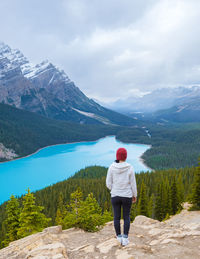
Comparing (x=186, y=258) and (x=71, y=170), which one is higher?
(x=186, y=258)

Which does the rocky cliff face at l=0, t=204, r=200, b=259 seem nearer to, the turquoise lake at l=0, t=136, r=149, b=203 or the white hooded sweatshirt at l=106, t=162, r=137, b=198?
the white hooded sweatshirt at l=106, t=162, r=137, b=198

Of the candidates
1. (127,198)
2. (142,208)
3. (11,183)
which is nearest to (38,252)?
(127,198)

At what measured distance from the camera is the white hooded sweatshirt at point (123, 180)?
8008 millimetres

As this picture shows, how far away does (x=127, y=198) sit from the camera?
812 centimetres

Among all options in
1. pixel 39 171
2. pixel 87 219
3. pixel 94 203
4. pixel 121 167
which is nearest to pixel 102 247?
pixel 87 219

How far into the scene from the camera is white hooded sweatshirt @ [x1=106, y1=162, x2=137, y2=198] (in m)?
8.01

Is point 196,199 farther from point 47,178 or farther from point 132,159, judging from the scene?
point 132,159

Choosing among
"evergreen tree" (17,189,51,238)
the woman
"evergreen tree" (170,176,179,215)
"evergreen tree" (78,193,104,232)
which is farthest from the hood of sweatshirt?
"evergreen tree" (170,176,179,215)

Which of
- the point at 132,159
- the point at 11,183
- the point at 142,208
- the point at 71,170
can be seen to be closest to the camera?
the point at 142,208

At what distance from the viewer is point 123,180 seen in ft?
26.6

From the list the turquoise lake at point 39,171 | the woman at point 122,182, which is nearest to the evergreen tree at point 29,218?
the woman at point 122,182

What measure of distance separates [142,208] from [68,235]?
32.5 m

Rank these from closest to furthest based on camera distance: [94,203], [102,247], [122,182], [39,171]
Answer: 1. [122,182]
2. [102,247]
3. [94,203]
4. [39,171]

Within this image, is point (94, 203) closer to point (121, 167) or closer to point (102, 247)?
point (102, 247)
